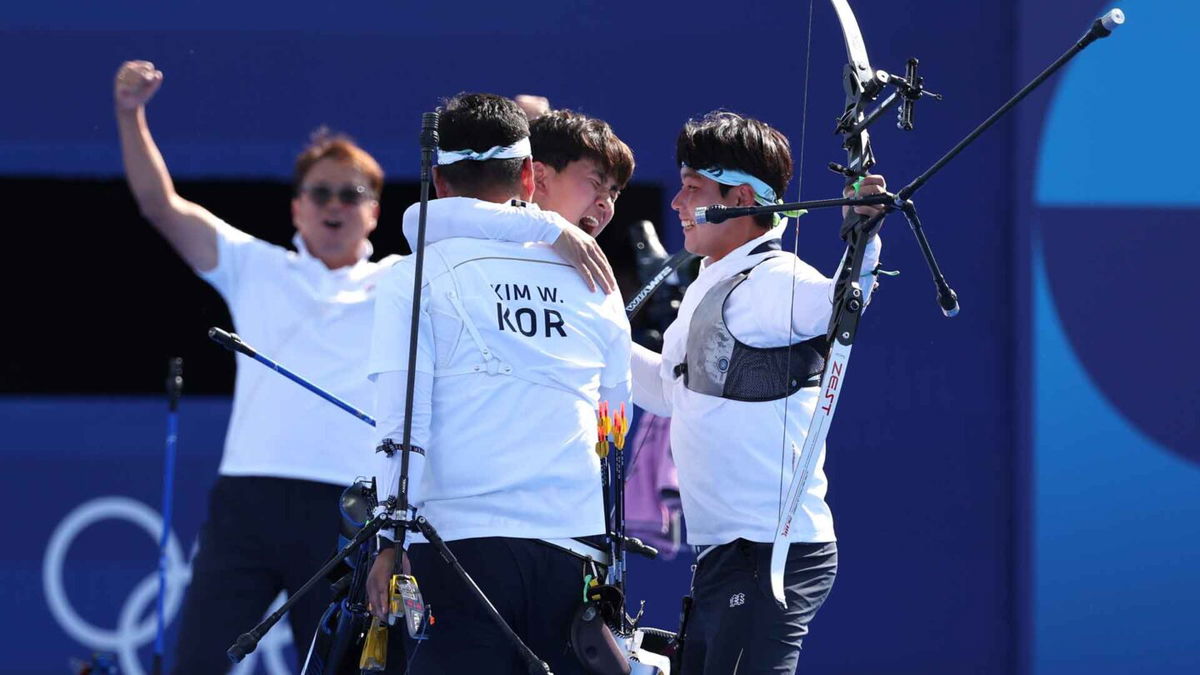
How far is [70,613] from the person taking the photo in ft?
18.5

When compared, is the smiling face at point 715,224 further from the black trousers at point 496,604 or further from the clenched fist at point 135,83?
the clenched fist at point 135,83

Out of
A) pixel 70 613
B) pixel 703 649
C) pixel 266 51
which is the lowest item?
pixel 70 613

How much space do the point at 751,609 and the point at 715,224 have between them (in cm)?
88

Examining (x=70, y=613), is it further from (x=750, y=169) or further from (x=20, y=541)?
(x=750, y=169)

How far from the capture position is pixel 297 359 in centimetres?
459

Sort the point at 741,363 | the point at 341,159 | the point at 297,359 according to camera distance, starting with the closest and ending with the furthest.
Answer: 1. the point at 741,363
2. the point at 297,359
3. the point at 341,159

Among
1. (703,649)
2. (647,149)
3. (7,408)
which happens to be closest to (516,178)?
(703,649)

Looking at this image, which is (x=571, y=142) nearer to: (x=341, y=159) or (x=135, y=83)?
(x=135, y=83)

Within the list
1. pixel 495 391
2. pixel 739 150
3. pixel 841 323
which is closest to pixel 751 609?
pixel 841 323

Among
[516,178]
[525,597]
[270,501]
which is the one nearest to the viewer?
[525,597]

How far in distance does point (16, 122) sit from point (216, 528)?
212 cm

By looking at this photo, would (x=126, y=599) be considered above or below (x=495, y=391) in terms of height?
below

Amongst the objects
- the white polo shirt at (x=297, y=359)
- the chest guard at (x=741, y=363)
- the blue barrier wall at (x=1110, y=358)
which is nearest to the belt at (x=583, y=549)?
the chest guard at (x=741, y=363)

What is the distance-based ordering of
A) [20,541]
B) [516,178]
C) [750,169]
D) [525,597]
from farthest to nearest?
[20,541], [750,169], [516,178], [525,597]
